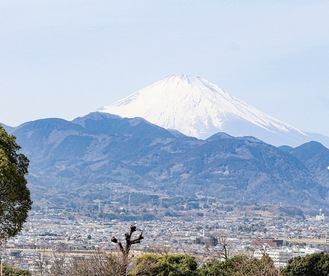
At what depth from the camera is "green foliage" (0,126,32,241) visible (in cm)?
1608

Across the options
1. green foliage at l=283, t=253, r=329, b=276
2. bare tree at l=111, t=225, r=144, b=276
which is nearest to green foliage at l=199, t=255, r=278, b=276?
green foliage at l=283, t=253, r=329, b=276

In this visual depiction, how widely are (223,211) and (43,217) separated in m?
42.8

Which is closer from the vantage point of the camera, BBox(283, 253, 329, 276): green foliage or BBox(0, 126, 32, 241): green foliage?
BBox(0, 126, 32, 241): green foliage

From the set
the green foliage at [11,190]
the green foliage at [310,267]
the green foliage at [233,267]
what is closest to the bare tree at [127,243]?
the green foliage at [11,190]

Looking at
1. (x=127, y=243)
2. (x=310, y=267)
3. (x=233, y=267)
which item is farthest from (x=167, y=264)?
(x=127, y=243)

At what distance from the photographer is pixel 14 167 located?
16.4 meters

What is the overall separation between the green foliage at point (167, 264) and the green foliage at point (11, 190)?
190 inches

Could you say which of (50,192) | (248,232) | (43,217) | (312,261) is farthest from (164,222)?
(312,261)

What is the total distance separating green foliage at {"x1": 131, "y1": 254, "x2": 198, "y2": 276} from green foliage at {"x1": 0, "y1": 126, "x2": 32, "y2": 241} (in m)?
4.84

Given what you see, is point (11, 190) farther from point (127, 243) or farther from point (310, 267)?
point (310, 267)

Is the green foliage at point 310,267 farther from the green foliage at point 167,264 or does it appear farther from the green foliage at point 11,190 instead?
the green foliage at point 11,190

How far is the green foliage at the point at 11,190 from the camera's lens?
16083 mm

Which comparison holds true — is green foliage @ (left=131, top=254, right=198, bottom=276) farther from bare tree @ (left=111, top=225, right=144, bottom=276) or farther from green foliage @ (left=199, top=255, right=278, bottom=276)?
bare tree @ (left=111, top=225, right=144, bottom=276)

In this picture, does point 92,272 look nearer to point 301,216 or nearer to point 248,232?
point 248,232
